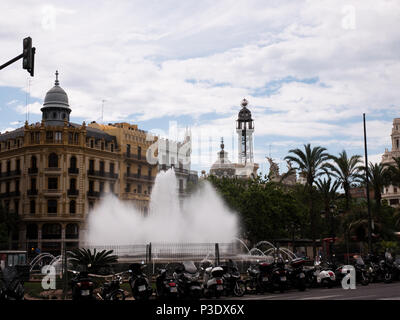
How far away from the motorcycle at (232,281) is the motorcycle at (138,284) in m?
3.22

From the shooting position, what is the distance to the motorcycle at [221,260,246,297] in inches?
741

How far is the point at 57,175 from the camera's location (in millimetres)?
62188

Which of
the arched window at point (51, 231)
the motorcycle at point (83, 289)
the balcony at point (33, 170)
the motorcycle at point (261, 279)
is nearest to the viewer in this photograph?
the motorcycle at point (83, 289)

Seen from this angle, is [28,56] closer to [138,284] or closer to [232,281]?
[138,284]

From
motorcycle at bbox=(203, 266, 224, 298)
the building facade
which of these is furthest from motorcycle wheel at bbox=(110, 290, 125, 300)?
the building facade

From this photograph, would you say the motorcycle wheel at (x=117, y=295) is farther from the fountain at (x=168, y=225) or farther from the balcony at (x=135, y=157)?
the balcony at (x=135, y=157)

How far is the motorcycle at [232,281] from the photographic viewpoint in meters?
18.8

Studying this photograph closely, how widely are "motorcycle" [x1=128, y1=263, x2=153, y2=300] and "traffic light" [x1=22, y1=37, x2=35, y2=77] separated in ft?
21.6

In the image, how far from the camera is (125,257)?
84.6 feet

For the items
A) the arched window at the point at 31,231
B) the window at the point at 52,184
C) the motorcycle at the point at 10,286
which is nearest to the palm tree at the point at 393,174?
the window at the point at 52,184

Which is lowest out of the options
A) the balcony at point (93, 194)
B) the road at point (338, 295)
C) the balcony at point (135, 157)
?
the road at point (338, 295)

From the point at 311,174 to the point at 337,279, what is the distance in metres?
23.2

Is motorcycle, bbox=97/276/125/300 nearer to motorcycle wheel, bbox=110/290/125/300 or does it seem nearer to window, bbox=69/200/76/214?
motorcycle wheel, bbox=110/290/125/300
